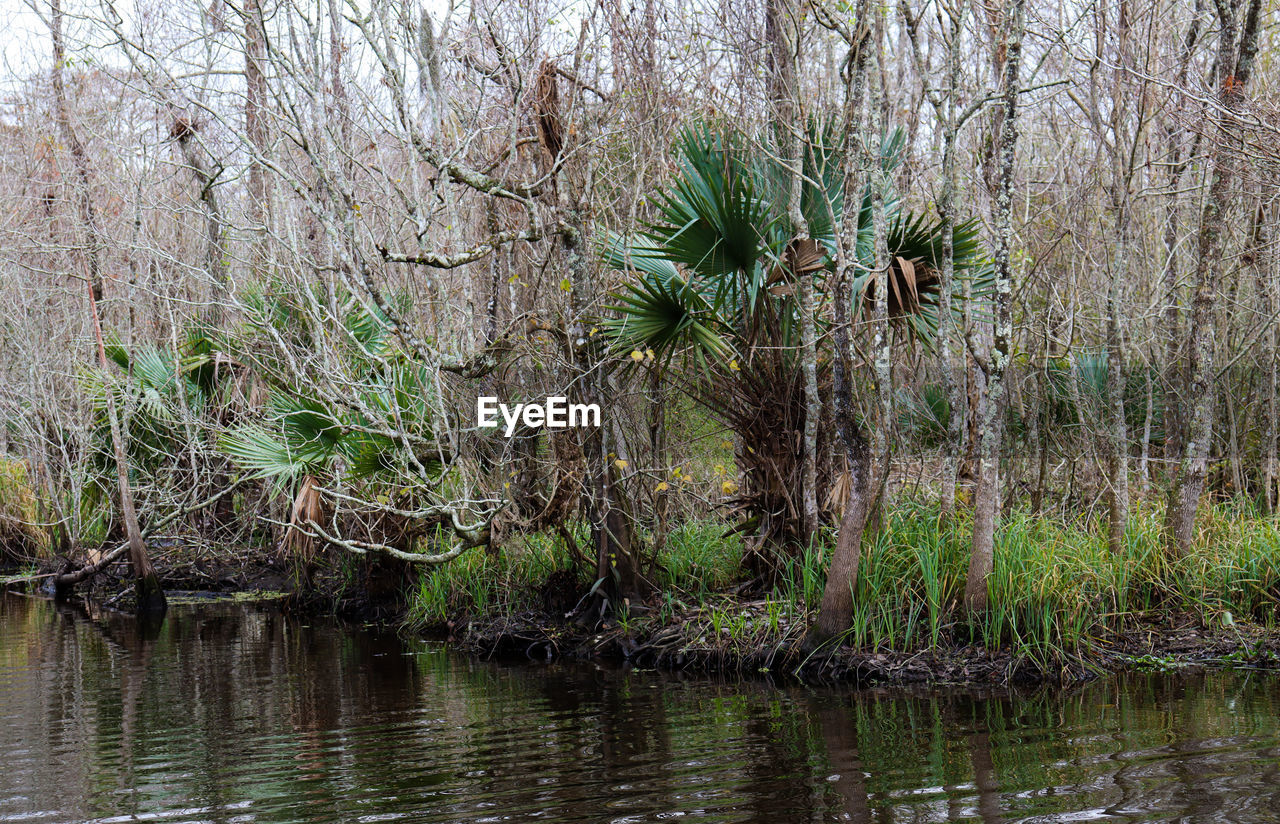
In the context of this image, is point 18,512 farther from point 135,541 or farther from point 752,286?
point 752,286

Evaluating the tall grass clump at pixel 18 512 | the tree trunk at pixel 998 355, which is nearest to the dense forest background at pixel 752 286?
the tree trunk at pixel 998 355

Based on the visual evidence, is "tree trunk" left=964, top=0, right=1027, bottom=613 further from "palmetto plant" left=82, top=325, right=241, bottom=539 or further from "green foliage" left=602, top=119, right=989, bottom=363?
"palmetto plant" left=82, top=325, right=241, bottom=539

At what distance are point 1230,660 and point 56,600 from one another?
1526cm

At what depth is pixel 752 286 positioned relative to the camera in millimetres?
8992

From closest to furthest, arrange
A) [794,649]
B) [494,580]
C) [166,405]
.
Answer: [794,649] < [494,580] < [166,405]

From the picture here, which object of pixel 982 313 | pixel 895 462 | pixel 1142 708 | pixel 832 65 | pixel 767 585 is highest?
pixel 832 65

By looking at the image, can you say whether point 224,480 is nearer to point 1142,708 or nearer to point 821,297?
point 821,297

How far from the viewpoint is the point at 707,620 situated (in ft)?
31.1

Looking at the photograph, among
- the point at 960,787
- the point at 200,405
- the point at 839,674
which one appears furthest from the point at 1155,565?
the point at 200,405

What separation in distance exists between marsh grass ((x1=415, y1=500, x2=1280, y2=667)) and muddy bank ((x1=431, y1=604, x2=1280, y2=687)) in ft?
0.19

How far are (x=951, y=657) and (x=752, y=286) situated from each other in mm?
3212

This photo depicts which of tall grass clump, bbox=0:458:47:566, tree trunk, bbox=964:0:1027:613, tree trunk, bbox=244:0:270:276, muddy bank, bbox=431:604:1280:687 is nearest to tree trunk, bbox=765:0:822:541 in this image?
muddy bank, bbox=431:604:1280:687

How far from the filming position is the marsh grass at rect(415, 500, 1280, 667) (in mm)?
8117

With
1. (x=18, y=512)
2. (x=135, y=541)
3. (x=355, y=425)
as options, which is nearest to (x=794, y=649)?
(x=355, y=425)
